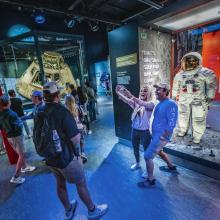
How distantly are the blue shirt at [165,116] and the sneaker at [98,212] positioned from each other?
47.4 inches

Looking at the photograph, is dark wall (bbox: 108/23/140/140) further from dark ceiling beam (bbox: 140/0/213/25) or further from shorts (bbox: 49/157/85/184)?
shorts (bbox: 49/157/85/184)

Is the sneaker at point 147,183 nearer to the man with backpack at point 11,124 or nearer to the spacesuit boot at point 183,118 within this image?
the spacesuit boot at point 183,118

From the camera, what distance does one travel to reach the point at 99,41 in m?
11.2

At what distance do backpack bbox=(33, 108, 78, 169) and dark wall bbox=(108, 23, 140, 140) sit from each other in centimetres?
215

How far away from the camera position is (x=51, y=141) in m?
1.54

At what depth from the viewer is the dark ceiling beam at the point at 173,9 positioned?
2.45m

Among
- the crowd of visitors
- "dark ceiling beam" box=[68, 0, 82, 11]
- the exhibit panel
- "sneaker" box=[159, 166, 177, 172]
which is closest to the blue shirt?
the crowd of visitors

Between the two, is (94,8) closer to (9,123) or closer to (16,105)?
(16,105)

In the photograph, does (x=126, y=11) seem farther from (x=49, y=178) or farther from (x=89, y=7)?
(x=49, y=178)

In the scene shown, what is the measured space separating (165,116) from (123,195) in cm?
130

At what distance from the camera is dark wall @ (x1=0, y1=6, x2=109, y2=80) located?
6773mm

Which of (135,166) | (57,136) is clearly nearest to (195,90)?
(135,166)

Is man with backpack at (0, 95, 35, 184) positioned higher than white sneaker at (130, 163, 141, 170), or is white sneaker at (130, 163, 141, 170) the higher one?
man with backpack at (0, 95, 35, 184)

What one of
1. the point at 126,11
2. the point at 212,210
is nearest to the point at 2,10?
the point at 126,11
